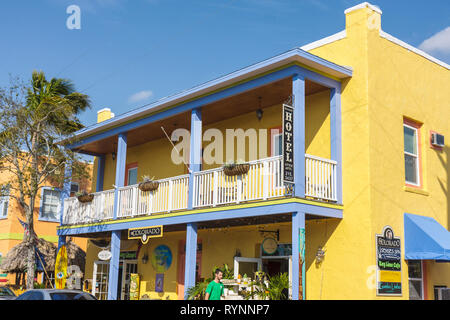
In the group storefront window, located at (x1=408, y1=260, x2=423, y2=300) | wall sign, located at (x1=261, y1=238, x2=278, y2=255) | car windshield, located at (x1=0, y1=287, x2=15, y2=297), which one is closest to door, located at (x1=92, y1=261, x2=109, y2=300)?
car windshield, located at (x1=0, y1=287, x2=15, y2=297)

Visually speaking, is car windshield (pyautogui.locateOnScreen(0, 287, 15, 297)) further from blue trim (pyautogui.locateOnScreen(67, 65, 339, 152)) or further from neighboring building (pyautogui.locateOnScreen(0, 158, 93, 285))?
neighboring building (pyautogui.locateOnScreen(0, 158, 93, 285))

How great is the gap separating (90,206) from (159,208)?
3956mm

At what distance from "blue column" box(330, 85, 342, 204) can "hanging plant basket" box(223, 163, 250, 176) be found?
7.14ft

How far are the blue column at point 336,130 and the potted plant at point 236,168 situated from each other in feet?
7.19

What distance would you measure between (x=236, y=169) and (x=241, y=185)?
0.43 m

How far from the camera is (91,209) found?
18781 millimetres

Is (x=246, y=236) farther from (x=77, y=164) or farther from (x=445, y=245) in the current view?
(x=77, y=164)

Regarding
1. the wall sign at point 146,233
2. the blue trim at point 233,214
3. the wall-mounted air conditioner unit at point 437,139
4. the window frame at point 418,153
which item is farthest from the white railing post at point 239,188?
the wall-mounted air conditioner unit at point 437,139

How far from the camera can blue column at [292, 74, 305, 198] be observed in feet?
39.4

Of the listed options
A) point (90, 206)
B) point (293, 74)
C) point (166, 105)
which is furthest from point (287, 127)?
point (90, 206)

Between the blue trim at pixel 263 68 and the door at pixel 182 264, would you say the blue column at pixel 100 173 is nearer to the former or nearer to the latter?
the door at pixel 182 264

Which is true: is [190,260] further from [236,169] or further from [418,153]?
[418,153]

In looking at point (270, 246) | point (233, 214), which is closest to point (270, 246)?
point (270, 246)

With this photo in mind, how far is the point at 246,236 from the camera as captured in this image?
15.6 m
